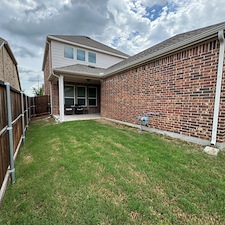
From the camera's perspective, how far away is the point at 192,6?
20.2ft

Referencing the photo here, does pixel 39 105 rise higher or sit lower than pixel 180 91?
lower

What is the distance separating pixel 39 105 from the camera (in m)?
10.5

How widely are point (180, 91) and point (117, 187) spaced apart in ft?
11.5

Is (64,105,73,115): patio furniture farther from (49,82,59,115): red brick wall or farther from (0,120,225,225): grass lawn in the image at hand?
(0,120,225,225): grass lawn

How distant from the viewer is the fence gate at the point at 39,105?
9.93 m

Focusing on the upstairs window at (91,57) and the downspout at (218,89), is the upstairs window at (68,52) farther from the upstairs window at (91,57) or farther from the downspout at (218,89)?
the downspout at (218,89)

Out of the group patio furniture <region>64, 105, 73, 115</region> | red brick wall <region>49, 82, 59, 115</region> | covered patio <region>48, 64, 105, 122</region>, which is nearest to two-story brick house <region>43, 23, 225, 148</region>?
covered patio <region>48, 64, 105, 122</region>

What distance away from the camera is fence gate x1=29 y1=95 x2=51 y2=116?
993 cm

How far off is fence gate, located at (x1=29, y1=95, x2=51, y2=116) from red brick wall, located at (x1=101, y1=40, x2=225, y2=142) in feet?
25.4

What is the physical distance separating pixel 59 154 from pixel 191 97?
4.06 meters

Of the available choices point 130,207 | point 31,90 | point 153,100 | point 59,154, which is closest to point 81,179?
point 130,207

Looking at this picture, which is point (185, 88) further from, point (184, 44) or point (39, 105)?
point (39, 105)

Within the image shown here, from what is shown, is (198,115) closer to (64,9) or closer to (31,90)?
(64,9)

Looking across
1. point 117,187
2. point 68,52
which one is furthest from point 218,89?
point 68,52
